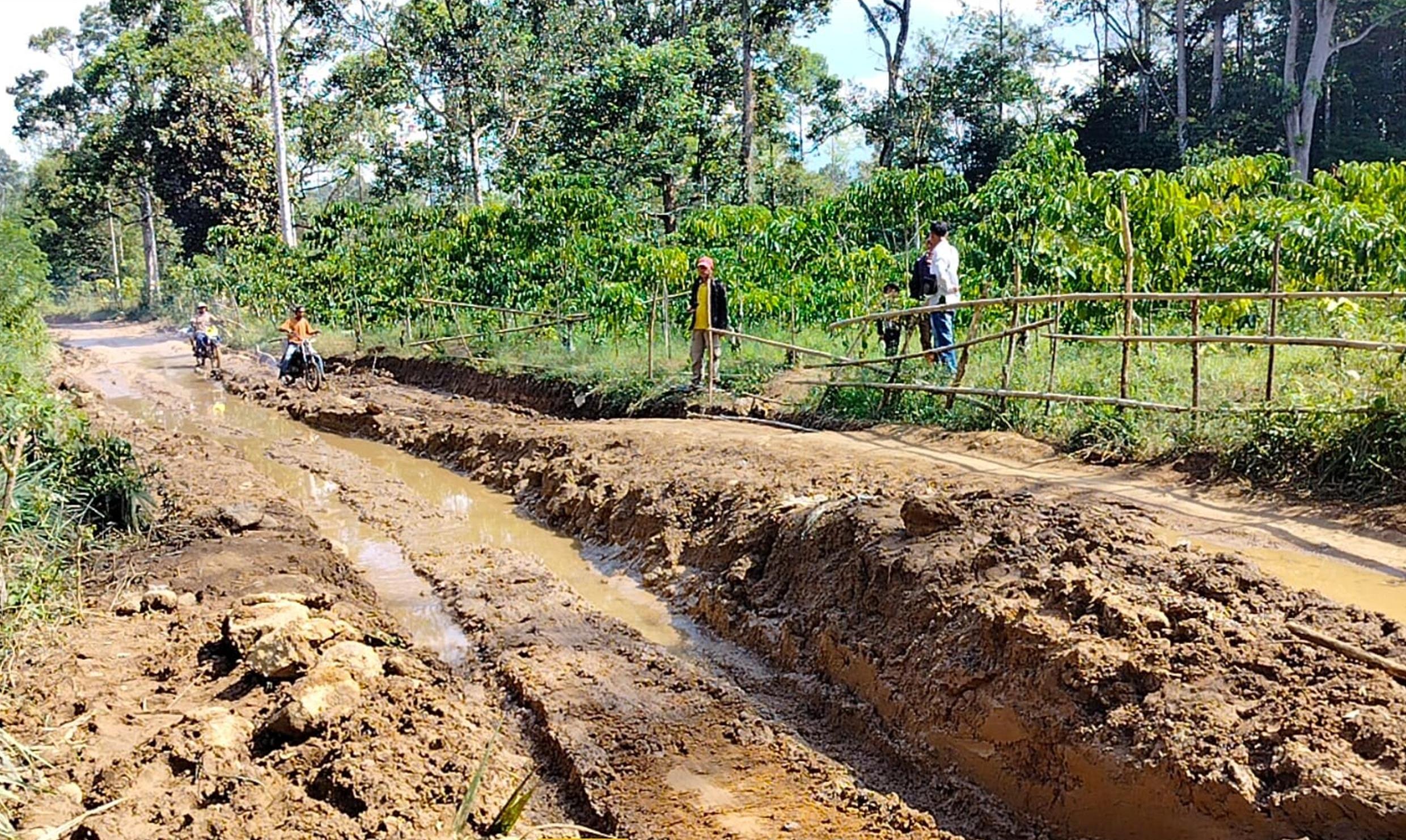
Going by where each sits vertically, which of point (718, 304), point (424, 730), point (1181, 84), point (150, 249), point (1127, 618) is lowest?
point (424, 730)

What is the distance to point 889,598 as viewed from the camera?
498cm

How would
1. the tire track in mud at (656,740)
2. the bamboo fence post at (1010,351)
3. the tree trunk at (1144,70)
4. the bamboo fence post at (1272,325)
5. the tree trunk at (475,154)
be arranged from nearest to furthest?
the tire track in mud at (656,740) → the bamboo fence post at (1272,325) → the bamboo fence post at (1010,351) → the tree trunk at (475,154) → the tree trunk at (1144,70)

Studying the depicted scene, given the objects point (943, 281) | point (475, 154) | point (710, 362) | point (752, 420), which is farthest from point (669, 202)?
point (943, 281)

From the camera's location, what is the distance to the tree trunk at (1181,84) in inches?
971

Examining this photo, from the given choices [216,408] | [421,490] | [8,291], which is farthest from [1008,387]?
[8,291]

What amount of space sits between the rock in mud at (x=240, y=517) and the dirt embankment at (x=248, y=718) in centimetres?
77

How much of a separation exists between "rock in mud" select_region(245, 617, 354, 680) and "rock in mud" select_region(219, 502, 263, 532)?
2566 mm

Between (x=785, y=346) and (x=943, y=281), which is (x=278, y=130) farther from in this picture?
(x=943, y=281)

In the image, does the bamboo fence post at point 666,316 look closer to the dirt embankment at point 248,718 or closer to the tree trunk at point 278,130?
the dirt embankment at point 248,718

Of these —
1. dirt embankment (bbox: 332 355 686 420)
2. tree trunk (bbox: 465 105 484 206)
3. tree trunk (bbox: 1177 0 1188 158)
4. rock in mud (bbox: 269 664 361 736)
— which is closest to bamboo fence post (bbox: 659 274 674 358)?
dirt embankment (bbox: 332 355 686 420)

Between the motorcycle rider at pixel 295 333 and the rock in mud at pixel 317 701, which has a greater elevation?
the motorcycle rider at pixel 295 333

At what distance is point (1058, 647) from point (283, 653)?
11.0 feet

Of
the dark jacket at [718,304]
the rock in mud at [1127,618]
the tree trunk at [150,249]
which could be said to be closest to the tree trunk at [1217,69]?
the dark jacket at [718,304]

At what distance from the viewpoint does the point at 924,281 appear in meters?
9.32
